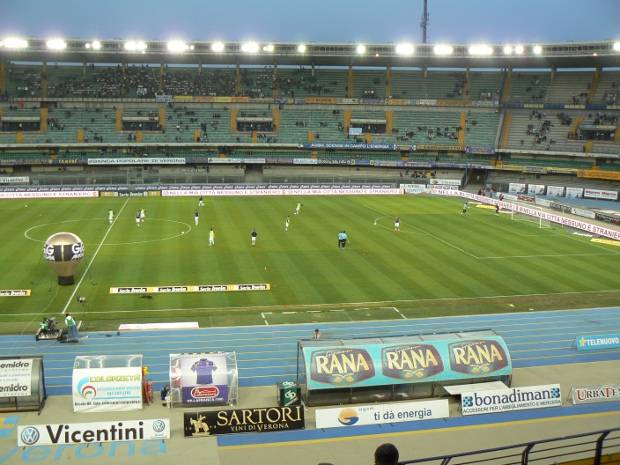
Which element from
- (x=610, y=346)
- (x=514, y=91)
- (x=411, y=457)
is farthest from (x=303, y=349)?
(x=514, y=91)

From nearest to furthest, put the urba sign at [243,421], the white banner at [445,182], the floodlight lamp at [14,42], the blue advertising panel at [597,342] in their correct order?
the urba sign at [243,421] < the blue advertising panel at [597,342] < the floodlight lamp at [14,42] < the white banner at [445,182]

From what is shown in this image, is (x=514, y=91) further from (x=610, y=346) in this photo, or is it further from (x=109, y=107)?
(x=610, y=346)

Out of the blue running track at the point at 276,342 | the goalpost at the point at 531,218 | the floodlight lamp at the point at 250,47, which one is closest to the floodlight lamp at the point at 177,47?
the floodlight lamp at the point at 250,47

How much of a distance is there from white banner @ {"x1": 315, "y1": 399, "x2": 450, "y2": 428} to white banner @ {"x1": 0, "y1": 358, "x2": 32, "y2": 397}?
787 cm

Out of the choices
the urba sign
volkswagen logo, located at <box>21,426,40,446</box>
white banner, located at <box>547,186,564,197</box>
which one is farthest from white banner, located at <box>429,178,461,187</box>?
volkswagen logo, located at <box>21,426,40,446</box>

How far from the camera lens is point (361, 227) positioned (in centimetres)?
4678

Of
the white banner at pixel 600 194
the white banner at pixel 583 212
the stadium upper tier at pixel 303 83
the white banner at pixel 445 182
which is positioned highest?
the stadium upper tier at pixel 303 83

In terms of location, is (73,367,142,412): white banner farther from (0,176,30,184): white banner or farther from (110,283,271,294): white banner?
(0,176,30,184): white banner

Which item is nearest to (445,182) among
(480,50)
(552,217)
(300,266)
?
(480,50)

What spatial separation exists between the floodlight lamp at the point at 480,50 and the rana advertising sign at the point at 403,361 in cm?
6194

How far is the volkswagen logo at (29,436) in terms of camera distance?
14.7 meters

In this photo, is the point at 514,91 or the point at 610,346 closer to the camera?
the point at 610,346

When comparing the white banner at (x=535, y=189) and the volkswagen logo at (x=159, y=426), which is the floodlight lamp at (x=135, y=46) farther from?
the volkswagen logo at (x=159, y=426)

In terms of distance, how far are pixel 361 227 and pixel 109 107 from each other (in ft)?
148
